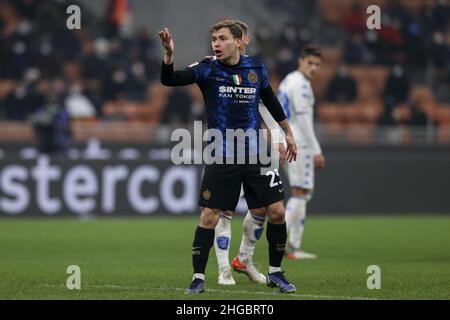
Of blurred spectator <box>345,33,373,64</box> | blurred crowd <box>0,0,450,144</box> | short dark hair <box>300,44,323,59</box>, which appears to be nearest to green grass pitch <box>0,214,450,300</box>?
short dark hair <box>300,44,323,59</box>

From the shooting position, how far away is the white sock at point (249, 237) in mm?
10438

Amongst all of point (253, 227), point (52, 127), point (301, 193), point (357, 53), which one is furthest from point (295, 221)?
point (357, 53)

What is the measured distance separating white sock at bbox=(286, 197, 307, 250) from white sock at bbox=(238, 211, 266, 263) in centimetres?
276

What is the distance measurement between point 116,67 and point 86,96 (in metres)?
1.21

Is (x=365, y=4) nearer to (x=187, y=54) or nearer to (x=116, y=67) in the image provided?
(x=187, y=54)

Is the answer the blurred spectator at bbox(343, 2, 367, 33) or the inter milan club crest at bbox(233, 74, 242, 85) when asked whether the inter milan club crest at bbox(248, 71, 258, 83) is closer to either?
the inter milan club crest at bbox(233, 74, 242, 85)

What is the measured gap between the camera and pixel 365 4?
2608cm

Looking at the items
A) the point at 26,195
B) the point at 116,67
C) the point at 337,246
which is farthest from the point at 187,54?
the point at 337,246

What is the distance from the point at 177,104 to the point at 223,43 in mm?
14109

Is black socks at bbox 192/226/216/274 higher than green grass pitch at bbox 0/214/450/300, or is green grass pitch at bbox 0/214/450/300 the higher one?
black socks at bbox 192/226/216/274

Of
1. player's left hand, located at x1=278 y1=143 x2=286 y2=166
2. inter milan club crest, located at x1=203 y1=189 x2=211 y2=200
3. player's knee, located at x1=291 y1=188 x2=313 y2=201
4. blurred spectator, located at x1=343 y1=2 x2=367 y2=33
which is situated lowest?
player's knee, located at x1=291 y1=188 x2=313 y2=201

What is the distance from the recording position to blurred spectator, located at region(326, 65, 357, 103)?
24.3m

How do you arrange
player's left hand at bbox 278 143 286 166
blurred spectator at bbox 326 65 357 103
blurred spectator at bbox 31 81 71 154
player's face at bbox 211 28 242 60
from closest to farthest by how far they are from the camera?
player's face at bbox 211 28 242 60
player's left hand at bbox 278 143 286 166
blurred spectator at bbox 31 81 71 154
blurred spectator at bbox 326 65 357 103
